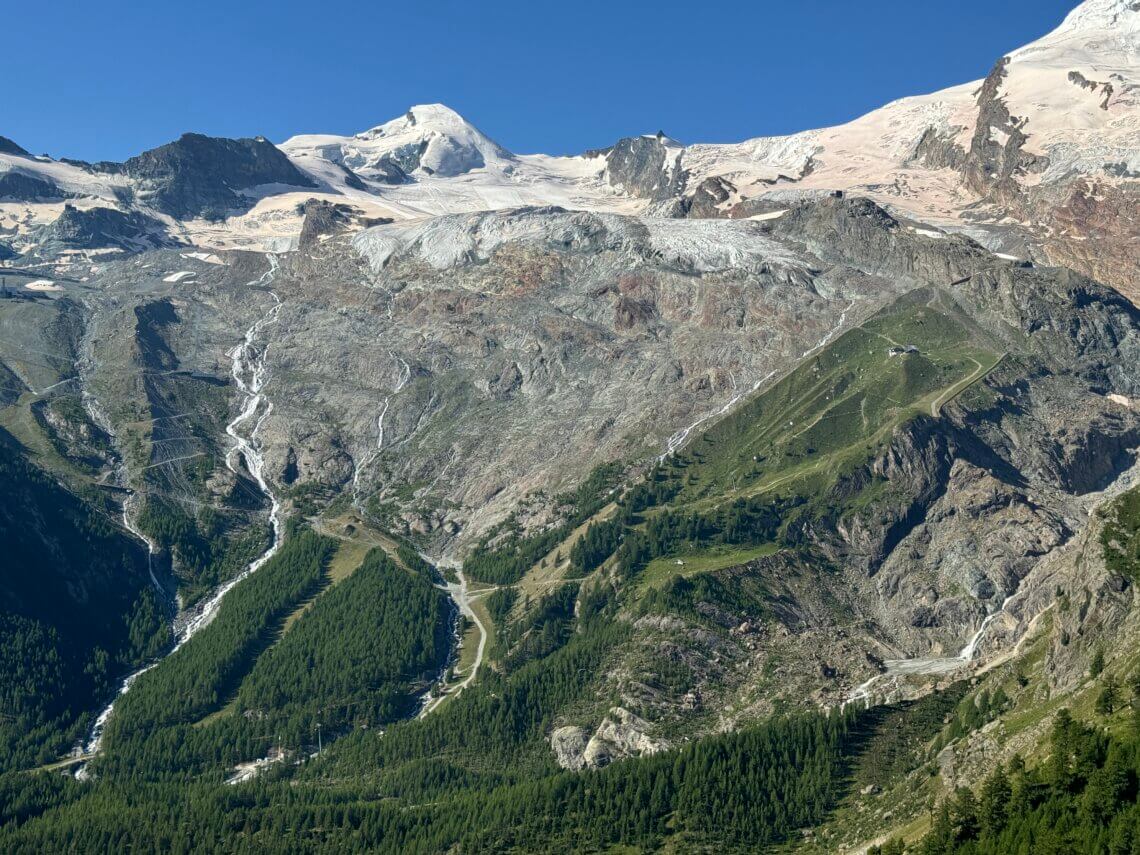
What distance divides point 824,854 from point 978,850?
132 ft

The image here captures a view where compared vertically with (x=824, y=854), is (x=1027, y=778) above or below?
above

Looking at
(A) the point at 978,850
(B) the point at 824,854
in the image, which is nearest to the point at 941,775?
(B) the point at 824,854

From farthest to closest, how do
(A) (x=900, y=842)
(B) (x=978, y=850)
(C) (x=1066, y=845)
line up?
(A) (x=900, y=842) → (B) (x=978, y=850) → (C) (x=1066, y=845)

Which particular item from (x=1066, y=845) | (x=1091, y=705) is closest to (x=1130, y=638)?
(x=1091, y=705)

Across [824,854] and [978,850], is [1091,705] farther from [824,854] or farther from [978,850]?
[824,854]

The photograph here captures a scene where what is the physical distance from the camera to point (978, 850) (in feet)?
528

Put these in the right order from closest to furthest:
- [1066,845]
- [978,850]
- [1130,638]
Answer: [1066,845] → [978,850] → [1130,638]

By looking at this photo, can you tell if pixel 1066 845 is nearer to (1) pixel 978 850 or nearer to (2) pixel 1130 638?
(1) pixel 978 850

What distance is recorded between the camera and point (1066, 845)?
495ft

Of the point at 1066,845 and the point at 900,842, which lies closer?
the point at 1066,845

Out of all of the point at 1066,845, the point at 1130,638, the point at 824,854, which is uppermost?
the point at 1130,638

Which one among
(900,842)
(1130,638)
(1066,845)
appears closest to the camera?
(1066,845)

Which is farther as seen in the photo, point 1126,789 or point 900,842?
point 900,842

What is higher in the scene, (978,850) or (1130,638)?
(1130,638)
